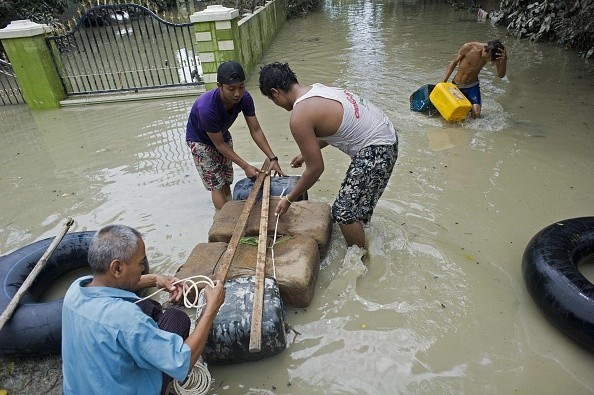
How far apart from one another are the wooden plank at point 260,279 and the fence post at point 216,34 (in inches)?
195

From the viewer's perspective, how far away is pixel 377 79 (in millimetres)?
8148

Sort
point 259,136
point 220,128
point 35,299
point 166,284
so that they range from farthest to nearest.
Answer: point 259,136 < point 220,128 < point 35,299 < point 166,284

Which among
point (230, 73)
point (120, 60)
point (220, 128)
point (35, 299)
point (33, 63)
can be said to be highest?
point (230, 73)

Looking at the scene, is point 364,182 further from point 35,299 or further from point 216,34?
point 216,34

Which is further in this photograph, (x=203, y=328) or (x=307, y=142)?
(x=307, y=142)

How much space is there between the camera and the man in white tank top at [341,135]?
2.70m

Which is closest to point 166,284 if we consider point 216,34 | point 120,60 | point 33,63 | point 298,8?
point 216,34

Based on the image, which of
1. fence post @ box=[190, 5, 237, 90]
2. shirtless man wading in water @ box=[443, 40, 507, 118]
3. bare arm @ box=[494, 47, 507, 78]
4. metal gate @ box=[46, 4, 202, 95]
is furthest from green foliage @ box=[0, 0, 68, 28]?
bare arm @ box=[494, 47, 507, 78]

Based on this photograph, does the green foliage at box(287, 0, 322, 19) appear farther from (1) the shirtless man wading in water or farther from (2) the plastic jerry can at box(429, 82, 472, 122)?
(2) the plastic jerry can at box(429, 82, 472, 122)

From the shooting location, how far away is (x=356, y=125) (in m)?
2.86

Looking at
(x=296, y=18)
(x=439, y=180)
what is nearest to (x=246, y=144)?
(x=439, y=180)

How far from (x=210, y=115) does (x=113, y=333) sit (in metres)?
2.19

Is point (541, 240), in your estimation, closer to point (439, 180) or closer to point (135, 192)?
point (439, 180)

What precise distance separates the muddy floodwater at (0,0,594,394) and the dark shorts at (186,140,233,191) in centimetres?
48
